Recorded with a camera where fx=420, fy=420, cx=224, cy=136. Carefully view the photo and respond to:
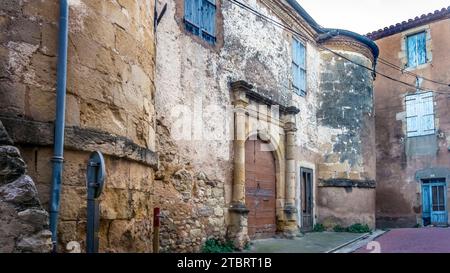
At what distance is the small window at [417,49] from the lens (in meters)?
15.4

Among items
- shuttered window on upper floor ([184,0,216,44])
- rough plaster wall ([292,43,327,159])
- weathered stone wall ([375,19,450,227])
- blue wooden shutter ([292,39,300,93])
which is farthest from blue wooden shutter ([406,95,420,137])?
shuttered window on upper floor ([184,0,216,44])

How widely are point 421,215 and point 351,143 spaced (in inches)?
187

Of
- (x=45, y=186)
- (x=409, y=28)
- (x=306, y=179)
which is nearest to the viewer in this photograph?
(x=45, y=186)

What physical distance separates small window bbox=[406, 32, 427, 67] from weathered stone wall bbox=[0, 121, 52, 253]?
1562 centimetres

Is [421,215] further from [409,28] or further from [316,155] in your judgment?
[409,28]

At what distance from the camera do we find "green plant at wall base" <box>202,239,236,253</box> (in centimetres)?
734

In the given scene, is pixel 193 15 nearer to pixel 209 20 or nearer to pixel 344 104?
pixel 209 20

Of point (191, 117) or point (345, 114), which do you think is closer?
point (191, 117)

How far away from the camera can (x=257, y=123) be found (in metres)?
9.34

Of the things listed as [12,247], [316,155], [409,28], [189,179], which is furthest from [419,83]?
[12,247]

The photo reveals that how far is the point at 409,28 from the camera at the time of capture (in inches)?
624

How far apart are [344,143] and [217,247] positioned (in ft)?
20.3

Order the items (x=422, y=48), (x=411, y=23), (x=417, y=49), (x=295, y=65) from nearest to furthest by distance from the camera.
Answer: (x=295, y=65) → (x=422, y=48) → (x=417, y=49) → (x=411, y=23)

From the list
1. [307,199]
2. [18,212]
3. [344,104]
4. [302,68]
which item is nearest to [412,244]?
[307,199]
